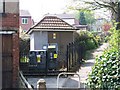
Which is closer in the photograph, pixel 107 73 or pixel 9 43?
pixel 107 73

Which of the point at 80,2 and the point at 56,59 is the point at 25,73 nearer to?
the point at 56,59

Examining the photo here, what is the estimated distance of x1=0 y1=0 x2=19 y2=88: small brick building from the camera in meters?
9.87

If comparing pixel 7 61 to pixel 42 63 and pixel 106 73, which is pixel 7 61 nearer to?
pixel 106 73

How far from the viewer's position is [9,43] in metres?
10.1

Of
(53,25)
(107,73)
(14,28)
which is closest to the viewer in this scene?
(107,73)

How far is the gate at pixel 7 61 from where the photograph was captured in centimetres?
986

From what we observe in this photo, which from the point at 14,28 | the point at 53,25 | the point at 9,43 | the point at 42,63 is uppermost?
the point at 53,25

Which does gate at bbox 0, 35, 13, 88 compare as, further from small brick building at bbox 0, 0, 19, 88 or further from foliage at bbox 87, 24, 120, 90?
foliage at bbox 87, 24, 120, 90

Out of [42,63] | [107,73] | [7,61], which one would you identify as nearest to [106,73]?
[107,73]

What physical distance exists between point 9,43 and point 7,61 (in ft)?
1.96

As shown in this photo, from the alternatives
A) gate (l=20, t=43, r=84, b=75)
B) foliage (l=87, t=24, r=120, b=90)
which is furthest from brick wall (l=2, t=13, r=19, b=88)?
gate (l=20, t=43, r=84, b=75)

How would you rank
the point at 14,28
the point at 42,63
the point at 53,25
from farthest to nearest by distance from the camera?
the point at 53,25
the point at 42,63
the point at 14,28

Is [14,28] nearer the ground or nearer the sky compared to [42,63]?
nearer the sky

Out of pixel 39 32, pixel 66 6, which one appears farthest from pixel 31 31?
pixel 66 6
